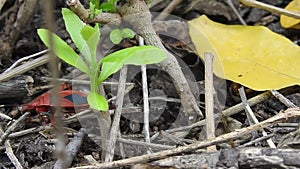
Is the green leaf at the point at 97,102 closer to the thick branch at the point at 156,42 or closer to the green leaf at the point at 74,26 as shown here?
the green leaf at the point at 74,26

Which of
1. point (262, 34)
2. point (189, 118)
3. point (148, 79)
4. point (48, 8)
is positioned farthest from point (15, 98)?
point (48, 8)

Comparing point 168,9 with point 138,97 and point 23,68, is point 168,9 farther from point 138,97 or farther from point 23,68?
point 23,68

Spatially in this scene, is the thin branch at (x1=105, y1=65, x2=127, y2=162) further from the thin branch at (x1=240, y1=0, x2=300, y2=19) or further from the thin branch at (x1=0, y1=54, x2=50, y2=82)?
the thin branch at (x1=240, y1=0, x2=300, y2=19)

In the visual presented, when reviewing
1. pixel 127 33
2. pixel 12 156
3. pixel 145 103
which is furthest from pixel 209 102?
pixel 12 156

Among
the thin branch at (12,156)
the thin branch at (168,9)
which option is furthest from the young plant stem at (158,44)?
the thin branch at (12,156)

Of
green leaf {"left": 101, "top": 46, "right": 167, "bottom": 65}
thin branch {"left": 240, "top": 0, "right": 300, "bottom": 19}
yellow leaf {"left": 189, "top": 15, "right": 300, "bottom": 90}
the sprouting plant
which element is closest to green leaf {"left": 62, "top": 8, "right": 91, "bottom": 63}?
the sprouting plant

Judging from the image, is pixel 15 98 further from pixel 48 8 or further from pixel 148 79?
pixel 48 8
